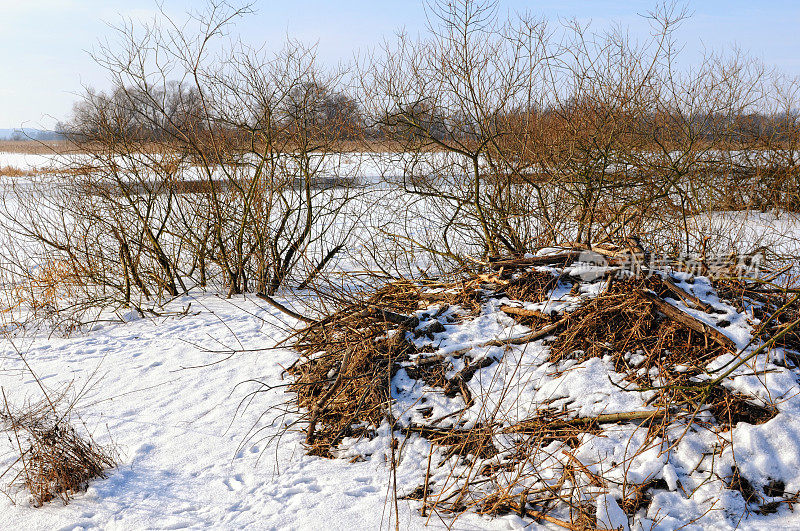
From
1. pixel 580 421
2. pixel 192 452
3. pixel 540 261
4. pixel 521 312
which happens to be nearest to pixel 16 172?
pixel 192 452

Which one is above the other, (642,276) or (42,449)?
(642,276)

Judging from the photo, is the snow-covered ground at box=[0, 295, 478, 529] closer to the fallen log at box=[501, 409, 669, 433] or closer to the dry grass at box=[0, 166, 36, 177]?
the fallen log at box=[501, 409, 669, 433]

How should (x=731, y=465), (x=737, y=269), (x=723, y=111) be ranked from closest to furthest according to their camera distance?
1. (x=731, y=465)
2. (x=737, y=269)
3. (x=723, y=111)

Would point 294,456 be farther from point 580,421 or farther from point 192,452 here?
point 580,421

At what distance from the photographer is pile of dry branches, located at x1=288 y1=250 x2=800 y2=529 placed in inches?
102

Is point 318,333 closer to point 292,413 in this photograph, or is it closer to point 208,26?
point 292,413

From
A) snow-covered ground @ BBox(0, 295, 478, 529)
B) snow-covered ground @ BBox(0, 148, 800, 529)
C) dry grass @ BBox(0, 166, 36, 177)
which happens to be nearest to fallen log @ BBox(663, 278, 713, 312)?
snow-covered ground @ BBox(0, 148, 800, 529)

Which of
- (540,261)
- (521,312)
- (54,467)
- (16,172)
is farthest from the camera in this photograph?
(16,172)

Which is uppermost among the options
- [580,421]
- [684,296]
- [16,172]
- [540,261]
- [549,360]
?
[16,172]

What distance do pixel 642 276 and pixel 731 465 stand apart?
1255mm

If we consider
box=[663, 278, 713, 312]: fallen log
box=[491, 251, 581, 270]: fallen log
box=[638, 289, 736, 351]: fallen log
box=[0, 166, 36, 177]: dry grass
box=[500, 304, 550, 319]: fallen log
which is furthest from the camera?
box=[0, 166, 36, 177]: dry grass

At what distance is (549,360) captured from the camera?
329cm

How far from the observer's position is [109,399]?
445 centimetres

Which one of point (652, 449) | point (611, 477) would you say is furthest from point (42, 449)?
point (652, 449)
